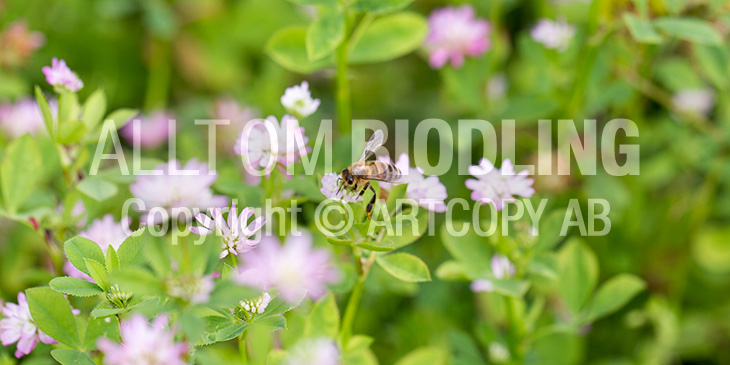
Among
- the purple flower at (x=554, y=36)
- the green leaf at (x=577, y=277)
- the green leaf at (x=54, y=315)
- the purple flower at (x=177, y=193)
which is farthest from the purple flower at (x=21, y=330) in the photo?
the purple flower at (x=554, y=36)

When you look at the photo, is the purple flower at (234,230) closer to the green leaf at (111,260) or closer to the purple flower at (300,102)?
the green leaf at (111,260)

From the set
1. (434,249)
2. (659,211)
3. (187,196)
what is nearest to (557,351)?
(434,249)

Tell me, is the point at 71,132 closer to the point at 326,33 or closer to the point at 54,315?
the point at 54,315

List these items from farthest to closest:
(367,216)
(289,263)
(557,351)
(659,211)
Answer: (659,211)
(557,351)
(367,216)
(289,263)

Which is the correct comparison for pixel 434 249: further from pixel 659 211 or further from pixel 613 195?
pixel 659 211

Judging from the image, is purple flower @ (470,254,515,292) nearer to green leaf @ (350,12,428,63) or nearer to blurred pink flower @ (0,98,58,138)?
green leaf @ (350,12,428,63)

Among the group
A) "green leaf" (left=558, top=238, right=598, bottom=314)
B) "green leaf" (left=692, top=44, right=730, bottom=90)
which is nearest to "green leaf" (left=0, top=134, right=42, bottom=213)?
"green leaf" (left=558, top=238, right=598, bottom=314)

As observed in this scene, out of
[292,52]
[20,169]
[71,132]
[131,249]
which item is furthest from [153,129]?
[131,249]
